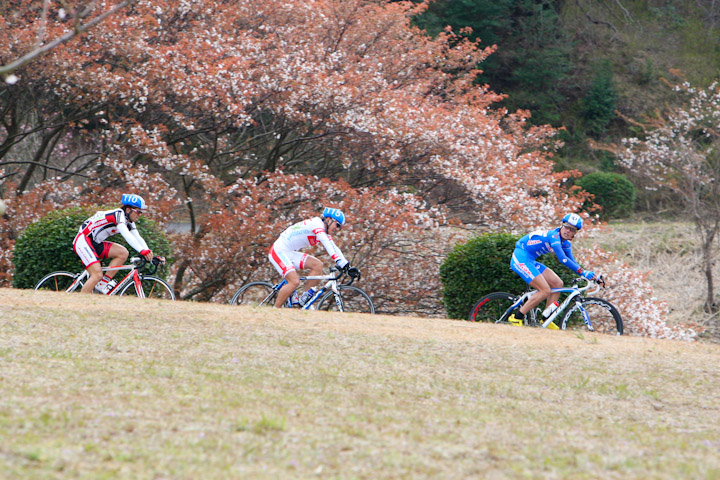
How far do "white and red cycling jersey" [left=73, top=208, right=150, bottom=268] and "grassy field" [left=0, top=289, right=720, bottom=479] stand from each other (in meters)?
1.41

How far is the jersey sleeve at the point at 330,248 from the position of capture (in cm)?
1036

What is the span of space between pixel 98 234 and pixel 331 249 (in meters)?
3.34

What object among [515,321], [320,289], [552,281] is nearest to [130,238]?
[320,289]

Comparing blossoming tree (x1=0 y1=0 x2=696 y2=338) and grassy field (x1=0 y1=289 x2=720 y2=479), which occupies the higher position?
blossoming tree (x1=0 y1=0 x2=696 y2=338)

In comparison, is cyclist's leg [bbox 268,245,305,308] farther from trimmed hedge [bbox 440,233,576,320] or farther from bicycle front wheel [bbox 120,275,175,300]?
trimmed hedge [bbox 440,233,576,320]

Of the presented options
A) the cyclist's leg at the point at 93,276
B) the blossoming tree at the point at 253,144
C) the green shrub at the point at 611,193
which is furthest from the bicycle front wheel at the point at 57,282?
the green shrub at the point at 611,193

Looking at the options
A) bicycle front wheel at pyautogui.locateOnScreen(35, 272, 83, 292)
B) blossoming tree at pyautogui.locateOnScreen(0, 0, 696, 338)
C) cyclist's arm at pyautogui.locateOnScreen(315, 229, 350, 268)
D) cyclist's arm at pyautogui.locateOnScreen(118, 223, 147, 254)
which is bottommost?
bicycle front wheel at pyautogui.locateOnScreen(35, 272, 83, 292)

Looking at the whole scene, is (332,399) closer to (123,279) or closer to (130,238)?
(130,238)

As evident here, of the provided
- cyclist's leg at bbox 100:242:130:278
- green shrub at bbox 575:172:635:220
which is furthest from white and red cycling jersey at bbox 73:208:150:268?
green shrub at bbox 575:172:635:220

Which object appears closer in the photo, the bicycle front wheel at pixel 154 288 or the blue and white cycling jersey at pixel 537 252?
the blue and white cycling jersey at pixel 537 252

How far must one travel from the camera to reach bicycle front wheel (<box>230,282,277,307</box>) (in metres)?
11.4

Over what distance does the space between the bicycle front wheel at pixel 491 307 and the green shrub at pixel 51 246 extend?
512cm

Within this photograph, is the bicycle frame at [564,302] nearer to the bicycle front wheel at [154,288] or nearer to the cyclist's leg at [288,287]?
the cyclist's leg at [288,287]

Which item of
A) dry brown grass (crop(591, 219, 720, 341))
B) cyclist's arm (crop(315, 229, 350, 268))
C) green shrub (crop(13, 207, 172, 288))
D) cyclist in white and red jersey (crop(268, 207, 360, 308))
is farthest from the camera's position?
dry brown grass (crop(591, 219, 720, 341))
